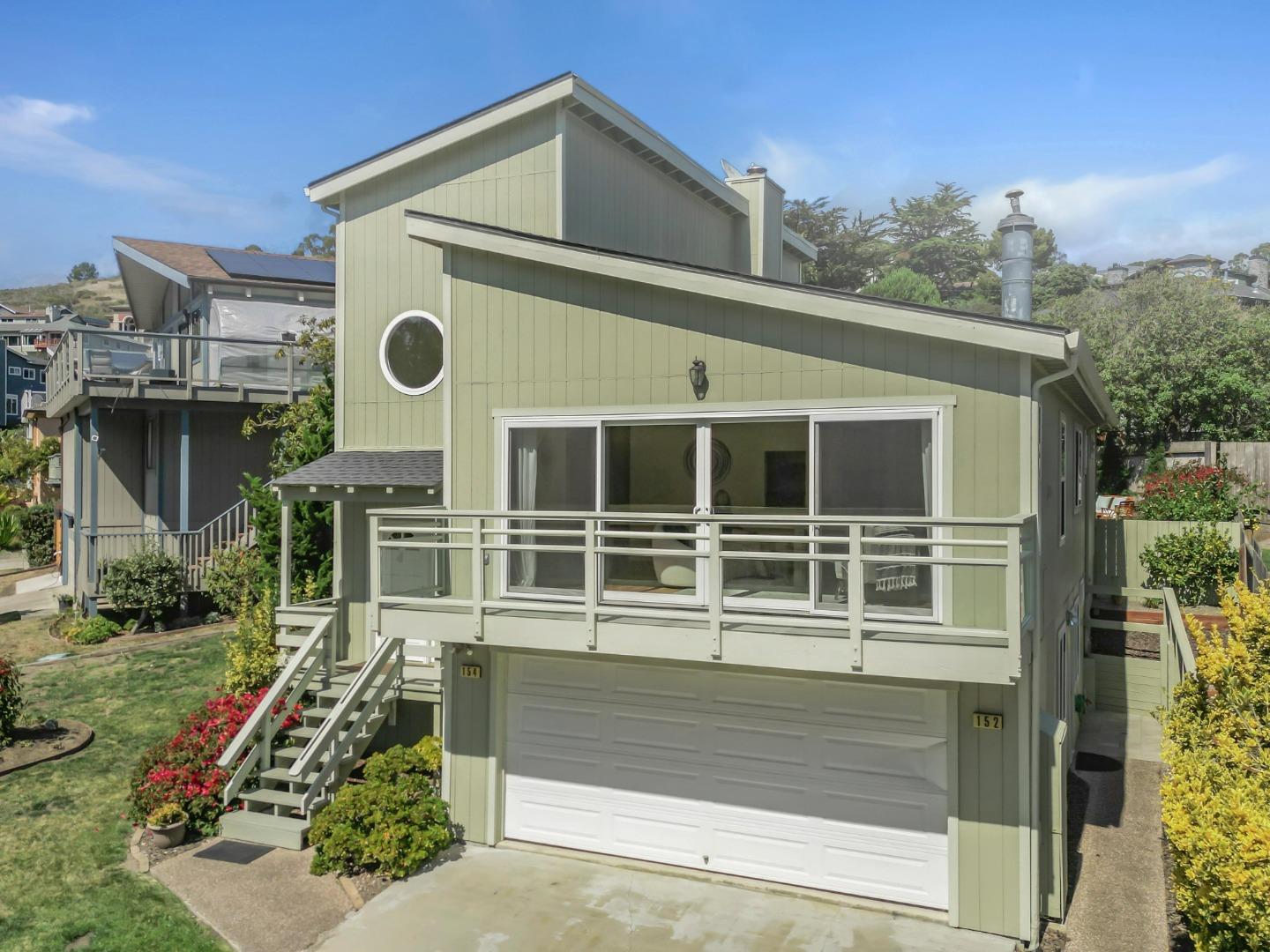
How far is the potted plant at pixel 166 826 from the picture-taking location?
30.9 feet

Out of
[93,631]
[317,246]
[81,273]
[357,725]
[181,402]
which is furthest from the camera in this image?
[81,273]

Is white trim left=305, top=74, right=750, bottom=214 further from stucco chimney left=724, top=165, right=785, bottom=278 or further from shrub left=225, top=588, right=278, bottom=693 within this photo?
shrub left=225, top=588, right=278, bottom=693

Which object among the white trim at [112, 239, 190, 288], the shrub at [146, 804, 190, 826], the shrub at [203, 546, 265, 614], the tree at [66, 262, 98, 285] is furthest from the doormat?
the tree at [66, 262, 98, 285]

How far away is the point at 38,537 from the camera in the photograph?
→ 2953 centimetres

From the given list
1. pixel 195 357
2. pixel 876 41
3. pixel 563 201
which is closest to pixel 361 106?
pixel 876 41

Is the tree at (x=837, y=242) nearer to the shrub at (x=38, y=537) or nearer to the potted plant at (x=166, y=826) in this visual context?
the shrub at (x=38, y=537)

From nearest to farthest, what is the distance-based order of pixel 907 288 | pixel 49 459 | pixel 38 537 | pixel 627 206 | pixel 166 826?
1. pixel 166 826
2. pixel 627 206
3. pixel 38 537
4. pixel 49 459
5. pixel 907 288

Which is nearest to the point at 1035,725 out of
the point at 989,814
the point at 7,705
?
the point at 989,814

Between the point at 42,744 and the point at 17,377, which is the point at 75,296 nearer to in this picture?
the point at 17,377

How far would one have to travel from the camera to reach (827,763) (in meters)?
8.68

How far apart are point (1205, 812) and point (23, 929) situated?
949cm

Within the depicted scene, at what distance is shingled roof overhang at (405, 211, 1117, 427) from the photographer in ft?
24.9

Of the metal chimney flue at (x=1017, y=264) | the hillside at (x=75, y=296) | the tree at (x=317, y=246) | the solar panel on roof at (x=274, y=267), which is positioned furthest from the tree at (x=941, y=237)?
the hillside at (x=75, y=296)

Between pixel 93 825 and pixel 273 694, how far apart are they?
7.16ft
